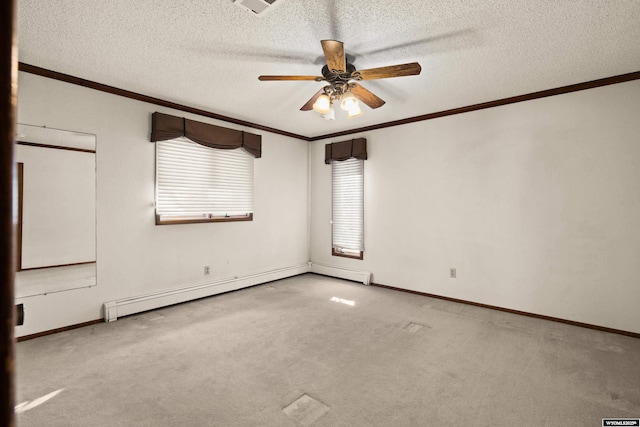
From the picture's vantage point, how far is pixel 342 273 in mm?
5582

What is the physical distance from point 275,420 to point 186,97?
Result: 3.69 m

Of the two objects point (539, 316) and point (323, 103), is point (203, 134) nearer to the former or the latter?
point (323, 103)

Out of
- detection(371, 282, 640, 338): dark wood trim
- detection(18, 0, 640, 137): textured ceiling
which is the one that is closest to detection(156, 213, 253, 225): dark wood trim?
detection(18, 0, 640, 137): textured ceiling

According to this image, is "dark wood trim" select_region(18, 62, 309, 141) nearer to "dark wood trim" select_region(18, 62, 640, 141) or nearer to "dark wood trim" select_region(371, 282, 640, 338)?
"dark wood trim" select_region(18, 62, 640, 141)

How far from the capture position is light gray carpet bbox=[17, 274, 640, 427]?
2023 mm

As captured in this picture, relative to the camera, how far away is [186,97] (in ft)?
12.9

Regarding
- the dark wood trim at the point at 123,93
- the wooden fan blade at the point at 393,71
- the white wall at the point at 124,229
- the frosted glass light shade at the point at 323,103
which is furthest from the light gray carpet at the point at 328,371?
the dark wood trim at the point at 123,93

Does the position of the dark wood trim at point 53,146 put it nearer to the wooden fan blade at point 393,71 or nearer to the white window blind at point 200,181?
the white window blind at point 200,181

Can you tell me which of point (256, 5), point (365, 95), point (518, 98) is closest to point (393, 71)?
point (365, 95)

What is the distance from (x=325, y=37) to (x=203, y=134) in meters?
2.52

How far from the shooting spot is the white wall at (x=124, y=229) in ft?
10.5

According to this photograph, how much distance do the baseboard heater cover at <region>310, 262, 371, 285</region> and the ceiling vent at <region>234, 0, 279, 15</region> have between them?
13.5 ft

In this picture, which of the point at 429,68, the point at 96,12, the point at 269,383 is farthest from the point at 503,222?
the point at 96,12
